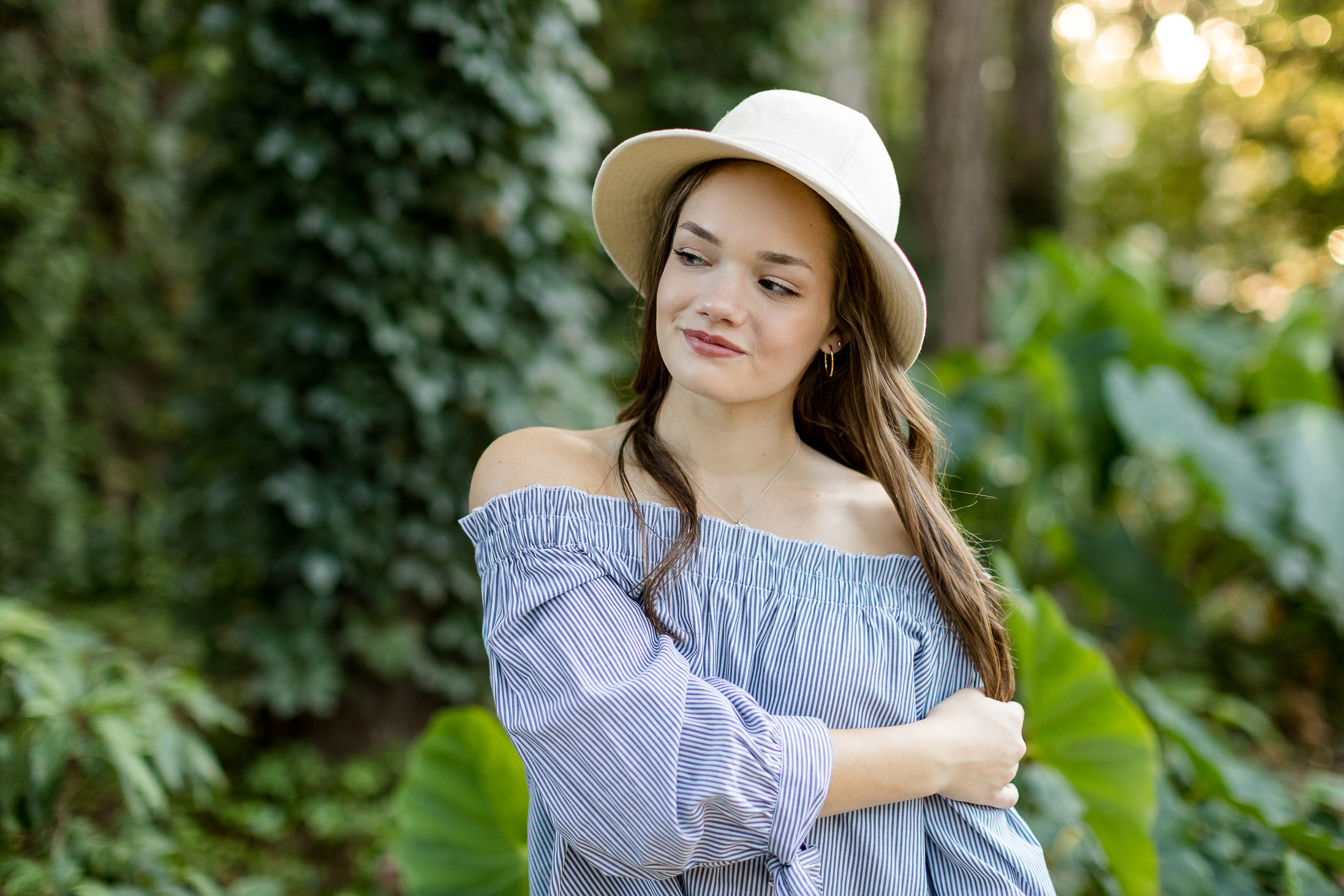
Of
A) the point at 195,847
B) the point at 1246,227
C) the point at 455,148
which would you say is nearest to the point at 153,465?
the point at 195,847

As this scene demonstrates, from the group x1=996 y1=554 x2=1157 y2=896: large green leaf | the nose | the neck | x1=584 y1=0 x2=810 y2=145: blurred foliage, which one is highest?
x1=584 y1=0 x2=810 y2=145: blurred foliage

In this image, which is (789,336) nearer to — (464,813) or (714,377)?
(714,377)

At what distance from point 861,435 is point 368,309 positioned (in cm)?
185

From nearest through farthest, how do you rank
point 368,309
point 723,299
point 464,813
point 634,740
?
point 634,740, point 723,299, point 464,813, point 368,309

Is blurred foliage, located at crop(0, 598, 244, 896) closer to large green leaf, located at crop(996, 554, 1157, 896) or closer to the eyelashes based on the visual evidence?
the eyelashes

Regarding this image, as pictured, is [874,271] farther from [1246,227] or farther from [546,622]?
[1246,227]

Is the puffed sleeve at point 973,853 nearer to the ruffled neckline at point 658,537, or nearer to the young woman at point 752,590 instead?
the young woman at point 752,590

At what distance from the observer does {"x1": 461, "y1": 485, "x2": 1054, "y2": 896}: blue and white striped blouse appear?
107 centimetres

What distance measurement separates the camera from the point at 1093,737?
1.84 metres

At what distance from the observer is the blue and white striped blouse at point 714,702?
1.07 meters

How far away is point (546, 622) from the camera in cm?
112

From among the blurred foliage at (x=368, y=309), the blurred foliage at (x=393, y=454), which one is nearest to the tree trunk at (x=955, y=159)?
the blurred foliage at (x=393, y=454)

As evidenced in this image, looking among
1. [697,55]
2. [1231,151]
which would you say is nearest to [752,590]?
[697,55]

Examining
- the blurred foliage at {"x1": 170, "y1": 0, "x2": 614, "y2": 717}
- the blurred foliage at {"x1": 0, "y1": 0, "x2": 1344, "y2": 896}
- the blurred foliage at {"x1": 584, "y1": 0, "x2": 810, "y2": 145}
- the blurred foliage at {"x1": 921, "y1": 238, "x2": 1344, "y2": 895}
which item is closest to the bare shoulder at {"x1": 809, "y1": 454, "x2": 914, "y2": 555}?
the blurred foliage at {"x1": 0, "y1": 0, "x2": 1344, "y2": 896}
